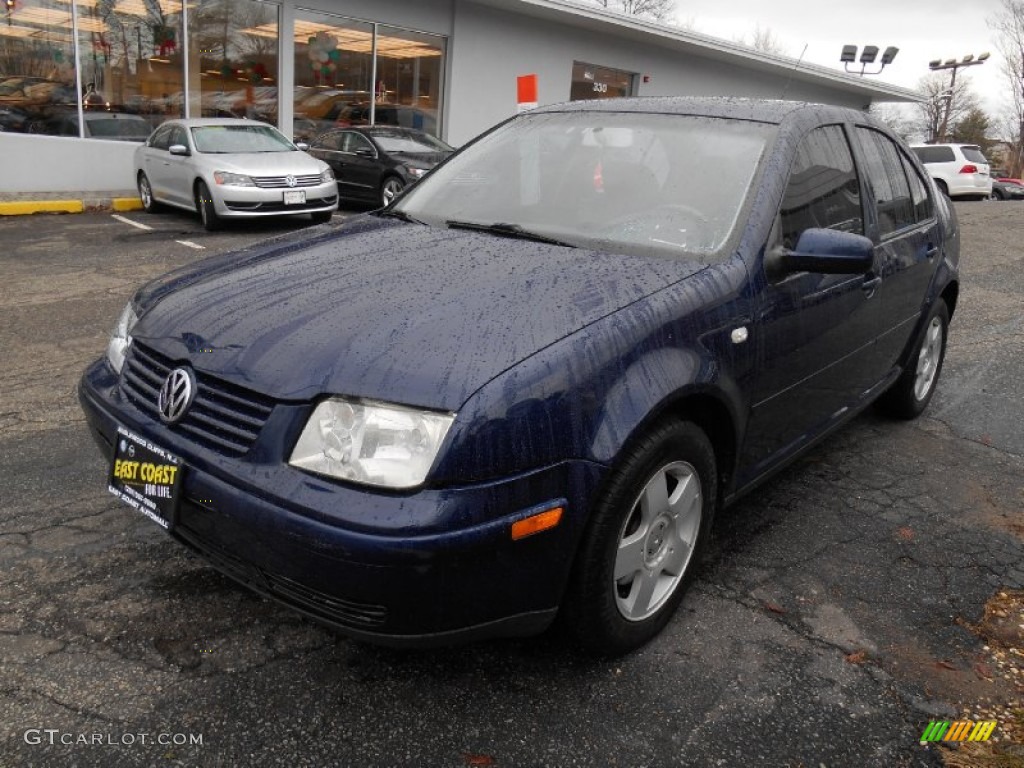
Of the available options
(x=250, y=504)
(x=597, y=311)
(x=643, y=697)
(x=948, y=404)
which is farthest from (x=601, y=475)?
(x=948, y=404)

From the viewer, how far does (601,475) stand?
82.3 inches

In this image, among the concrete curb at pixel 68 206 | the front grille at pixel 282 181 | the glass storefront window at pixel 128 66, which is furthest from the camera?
the glass storefront window at pixel 128 66

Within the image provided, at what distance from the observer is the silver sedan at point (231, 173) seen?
410 inches

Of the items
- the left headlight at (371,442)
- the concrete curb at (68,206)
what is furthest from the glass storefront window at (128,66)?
the left headlight at (371,442)

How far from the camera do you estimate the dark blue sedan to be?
193 centimetres

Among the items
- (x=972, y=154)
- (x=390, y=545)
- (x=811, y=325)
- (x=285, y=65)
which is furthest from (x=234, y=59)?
(x=972, y=154)

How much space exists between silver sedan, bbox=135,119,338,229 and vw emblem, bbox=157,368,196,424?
28.7ft

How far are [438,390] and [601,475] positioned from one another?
47cm

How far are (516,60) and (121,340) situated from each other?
17420 millimetres

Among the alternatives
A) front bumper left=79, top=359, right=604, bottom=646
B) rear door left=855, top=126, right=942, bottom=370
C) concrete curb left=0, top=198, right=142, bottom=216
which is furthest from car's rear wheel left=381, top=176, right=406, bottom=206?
front bumper left=79, top=359, right=604, bottom=646

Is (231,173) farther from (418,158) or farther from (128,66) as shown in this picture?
(128,66)

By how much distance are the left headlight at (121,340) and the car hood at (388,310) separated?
7cm

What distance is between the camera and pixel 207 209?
34.6 feet

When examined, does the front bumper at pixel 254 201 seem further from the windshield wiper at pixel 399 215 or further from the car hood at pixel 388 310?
the car hood at pixel 388 310
